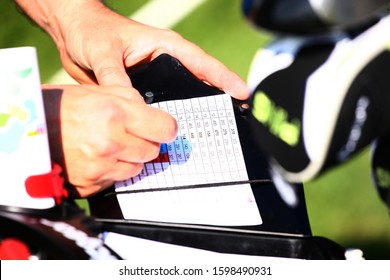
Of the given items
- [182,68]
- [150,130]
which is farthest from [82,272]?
[182,68]

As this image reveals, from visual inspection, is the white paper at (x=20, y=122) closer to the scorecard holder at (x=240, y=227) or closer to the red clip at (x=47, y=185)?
the red clip at (x=47, y=185)

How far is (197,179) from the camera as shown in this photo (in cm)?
121

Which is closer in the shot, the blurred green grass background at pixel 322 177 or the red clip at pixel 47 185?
the red clip at pixel 47 185

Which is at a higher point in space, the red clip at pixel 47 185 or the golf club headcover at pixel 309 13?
the golf club headcover at pixel 309 13

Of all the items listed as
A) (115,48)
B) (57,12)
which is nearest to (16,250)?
(115,48)

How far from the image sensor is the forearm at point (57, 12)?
149 centimetres

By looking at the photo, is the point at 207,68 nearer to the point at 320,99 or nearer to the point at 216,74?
the point at 216,74

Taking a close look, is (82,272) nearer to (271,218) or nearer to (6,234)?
(6,234)

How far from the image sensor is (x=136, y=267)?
44.4 inches

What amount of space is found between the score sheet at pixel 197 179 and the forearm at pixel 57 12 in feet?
1.27

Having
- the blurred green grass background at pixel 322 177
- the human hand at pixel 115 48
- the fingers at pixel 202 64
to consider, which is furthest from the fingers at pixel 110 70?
the blurred green grass background at pixel 322 177

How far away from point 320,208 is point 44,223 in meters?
0.96

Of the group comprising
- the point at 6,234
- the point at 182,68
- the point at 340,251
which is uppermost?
the point at 182,68

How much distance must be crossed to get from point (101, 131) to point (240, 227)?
0.94ft
